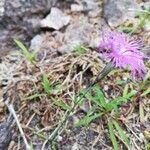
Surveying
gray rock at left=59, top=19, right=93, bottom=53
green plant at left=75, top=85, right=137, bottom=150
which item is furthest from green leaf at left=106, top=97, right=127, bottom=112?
gray rock at left=59, top=19, right=93, bottom=53

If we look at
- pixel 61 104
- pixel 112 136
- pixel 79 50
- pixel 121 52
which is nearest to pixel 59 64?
pixel 79 50

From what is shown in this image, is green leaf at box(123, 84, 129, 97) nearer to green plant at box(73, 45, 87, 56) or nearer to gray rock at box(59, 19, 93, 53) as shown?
green plant at box(73, 45, 87, 56)

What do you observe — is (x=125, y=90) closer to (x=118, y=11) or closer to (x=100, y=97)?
(x=100, y=97)

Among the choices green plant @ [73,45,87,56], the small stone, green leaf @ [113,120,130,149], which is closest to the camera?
green leaf @ [113,120,130,149]

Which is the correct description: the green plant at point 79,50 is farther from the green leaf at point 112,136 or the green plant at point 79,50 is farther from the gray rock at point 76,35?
the green leaf at point 112,136

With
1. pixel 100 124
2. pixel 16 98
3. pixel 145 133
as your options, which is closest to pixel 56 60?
pixel 16 98

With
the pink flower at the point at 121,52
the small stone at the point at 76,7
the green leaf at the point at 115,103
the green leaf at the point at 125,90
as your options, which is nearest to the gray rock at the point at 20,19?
the small stone at the point at 76,7
